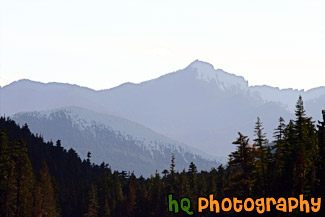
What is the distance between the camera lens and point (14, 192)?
262 ft

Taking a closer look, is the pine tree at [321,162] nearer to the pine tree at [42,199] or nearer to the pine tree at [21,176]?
the pine tree at [21,176]

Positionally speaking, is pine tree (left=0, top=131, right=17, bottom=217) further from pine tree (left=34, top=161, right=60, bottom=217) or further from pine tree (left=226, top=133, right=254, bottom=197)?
pine tree (left=226, top=133, right=254, bottom=197)

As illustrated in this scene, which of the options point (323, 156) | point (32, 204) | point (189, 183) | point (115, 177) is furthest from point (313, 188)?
point (115, 177)

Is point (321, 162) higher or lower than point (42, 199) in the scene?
higher

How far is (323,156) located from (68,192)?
113 metres

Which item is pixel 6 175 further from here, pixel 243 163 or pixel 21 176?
pixel 243 163

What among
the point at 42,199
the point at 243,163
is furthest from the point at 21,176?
the point at 243,163

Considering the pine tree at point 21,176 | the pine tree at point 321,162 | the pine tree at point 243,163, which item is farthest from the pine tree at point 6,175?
the pine tree at point 321,162

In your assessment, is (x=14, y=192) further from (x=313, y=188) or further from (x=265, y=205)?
(x=313, y=188)

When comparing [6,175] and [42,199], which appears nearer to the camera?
[6,175]

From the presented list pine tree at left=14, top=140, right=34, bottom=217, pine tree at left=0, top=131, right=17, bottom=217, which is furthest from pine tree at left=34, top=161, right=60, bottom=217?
pine tree at left=0, top=131, right=17, bottom=217

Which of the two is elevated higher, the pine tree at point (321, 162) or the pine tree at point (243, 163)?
the pine tree at point (321, 162)

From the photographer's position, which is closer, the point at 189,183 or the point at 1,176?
the point at 1,176

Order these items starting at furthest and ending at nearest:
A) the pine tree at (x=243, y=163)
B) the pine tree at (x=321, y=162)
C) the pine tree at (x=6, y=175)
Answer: the pine tree at (x=321, y=162)
the pine tree at (x=6, y=175)
the pine tree at (x=243, y=163)
